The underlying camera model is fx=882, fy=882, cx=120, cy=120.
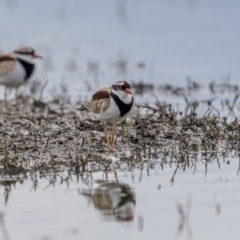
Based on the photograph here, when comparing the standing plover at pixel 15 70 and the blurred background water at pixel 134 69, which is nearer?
the blurred background water at pixel 134 69

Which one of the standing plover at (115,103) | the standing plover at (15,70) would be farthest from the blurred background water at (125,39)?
the standing plover at (115,103)

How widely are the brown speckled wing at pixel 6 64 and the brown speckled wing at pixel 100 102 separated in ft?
16.4

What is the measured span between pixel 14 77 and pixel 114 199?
723cm

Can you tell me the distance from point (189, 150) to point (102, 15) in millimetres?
13022

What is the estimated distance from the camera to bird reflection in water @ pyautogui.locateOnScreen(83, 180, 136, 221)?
6.55 metres

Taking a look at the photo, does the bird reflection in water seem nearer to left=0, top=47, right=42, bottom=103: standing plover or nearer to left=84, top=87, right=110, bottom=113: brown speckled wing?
left=84, top=87, right=110, bottom=113: brown speckled wing

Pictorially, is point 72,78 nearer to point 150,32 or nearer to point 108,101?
point 150,32

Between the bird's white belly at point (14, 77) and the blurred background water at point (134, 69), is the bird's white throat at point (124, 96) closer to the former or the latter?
the blurred background water at point (134, 69)

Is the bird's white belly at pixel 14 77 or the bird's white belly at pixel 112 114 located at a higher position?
the bird's white belly at pixel 14 77

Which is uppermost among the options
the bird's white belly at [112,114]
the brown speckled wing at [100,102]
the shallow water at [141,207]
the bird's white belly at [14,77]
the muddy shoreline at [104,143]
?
the bird's white belly at [14,77]

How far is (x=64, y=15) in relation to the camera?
2148 cm

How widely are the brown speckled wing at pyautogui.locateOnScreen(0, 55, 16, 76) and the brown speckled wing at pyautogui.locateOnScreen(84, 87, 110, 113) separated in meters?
Result: 5.01

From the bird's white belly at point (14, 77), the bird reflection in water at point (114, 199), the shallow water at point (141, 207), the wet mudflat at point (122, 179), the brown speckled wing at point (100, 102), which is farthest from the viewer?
the bird's white belly at point (14, 77)

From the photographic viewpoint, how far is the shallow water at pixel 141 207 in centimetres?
604
